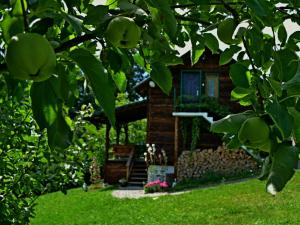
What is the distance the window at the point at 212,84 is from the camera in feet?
58.7

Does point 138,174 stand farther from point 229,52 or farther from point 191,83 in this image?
point 229,52

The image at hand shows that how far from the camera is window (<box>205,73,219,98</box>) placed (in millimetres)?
17891

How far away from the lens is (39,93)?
3.84 ft

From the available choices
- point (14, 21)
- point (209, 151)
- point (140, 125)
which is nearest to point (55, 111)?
point (14, 21)

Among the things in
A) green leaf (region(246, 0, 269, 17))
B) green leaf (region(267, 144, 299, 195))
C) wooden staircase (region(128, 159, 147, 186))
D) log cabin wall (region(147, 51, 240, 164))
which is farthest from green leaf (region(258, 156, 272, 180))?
log cabin wall (region(147, 51, 240, 164))

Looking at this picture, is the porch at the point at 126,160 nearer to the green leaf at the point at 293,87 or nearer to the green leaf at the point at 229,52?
the green leaf at the point at 229,52

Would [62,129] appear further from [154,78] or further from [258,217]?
[258,217]

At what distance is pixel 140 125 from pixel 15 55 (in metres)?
28.0

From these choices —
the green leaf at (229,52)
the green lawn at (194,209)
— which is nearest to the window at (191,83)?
the green lawn at (194,209)

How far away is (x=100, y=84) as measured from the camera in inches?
39.8

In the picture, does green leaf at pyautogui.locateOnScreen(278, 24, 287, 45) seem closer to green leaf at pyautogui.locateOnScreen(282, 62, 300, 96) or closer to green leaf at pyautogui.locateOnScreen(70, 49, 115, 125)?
green leaf at pyautogui.locateOnScreen(282, 62, 300, 96)

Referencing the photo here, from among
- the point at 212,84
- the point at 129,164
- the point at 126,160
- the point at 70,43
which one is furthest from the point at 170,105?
the point at 70,43

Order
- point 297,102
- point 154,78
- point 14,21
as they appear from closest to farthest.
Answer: point 14,21, point 297,102, point 154,78

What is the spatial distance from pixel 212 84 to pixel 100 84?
56.2ft
